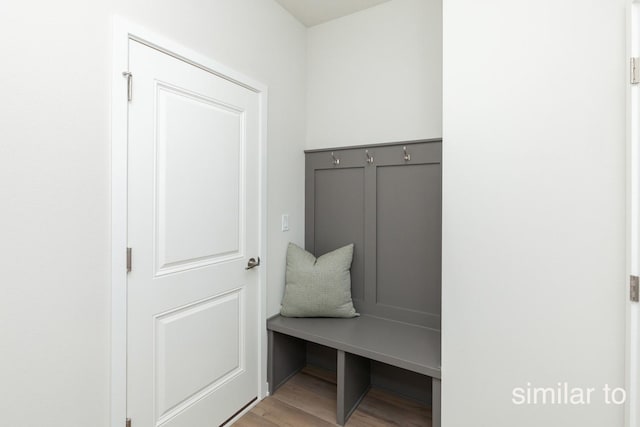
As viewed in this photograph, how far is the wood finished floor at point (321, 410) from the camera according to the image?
1.84 meters

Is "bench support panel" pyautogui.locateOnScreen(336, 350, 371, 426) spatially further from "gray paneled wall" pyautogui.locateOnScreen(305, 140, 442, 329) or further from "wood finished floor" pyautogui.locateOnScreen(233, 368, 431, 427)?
"gray paneled wall" pyautogui.locateOnScreen(305, 140, 442, 329)

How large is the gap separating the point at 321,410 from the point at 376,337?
0.59 metres

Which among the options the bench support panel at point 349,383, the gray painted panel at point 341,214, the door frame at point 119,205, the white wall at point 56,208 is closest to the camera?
the white wall at point 56,208

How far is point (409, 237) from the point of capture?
212cm

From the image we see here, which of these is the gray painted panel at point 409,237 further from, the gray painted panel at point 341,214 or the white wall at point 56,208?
the white wall at point 56,208

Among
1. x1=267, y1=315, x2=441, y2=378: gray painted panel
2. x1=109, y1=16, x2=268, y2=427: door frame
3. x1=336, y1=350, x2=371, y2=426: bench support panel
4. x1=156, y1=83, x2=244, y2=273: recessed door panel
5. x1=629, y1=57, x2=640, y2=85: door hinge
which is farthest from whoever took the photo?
x1=336, y1=350, x2=371, y2=426: bench support panel

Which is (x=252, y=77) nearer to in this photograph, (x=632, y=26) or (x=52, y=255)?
(x=52, y=255)

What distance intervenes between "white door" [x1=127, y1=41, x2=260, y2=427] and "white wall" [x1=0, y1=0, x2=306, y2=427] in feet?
0.40

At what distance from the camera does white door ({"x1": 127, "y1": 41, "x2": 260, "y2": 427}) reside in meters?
1.39

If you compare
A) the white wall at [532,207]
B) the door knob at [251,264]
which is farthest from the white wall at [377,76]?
the door knob at [251,264]

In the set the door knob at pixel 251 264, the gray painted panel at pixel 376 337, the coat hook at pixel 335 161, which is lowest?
the gray painted panel at pixel 376 337

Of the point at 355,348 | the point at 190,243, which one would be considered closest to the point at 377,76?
the point at 190,243

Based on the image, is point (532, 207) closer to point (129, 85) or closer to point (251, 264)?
point (251, 264)

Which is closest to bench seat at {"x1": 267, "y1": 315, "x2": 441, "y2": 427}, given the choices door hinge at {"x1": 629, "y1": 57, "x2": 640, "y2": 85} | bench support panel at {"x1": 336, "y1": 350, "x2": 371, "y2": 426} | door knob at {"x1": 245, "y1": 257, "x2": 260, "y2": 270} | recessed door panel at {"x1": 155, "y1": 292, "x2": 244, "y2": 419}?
bench support panel at {"x1": 336, "y1": 350, "x2": 371, "y2": 426}
